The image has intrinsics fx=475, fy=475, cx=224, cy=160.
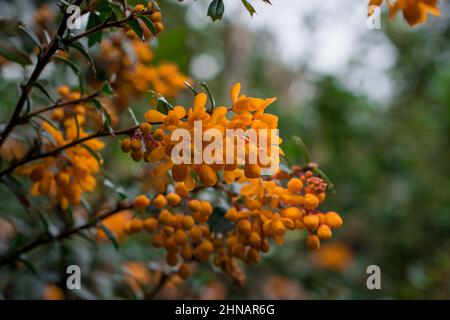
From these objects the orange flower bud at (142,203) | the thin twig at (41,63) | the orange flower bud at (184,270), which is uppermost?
the thin twig at (41,63)

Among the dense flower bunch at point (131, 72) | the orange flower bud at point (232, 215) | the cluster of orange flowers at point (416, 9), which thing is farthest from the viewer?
the dense flower bunch at point (131, 72)

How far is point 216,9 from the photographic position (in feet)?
2.79

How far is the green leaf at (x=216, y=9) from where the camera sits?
844 mm

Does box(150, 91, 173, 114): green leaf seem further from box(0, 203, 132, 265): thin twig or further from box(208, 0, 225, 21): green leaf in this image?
box(0, 203, 132, 265): thin twig

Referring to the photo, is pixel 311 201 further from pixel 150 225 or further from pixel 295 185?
pixel 150 225

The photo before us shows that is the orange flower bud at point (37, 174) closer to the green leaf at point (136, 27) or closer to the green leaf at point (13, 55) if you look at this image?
the green leaf at point (13, 55)

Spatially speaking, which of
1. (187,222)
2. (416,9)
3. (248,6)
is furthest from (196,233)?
(416,9)

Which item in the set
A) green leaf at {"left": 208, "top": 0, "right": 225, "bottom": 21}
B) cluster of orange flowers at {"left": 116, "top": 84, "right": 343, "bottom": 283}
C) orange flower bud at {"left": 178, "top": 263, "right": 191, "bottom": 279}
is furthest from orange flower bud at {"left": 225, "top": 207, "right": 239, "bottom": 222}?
green leaf at {"left": 208, "top": 0, "right": 225, "bottom": 21}

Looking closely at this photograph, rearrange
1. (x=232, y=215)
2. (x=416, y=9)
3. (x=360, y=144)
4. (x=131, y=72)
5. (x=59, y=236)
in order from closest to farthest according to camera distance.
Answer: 1. (x=416, y=9)
2. (x=232, y=215)
3. (x=59, y=236)
4. (x=131, y=72)
5. (x=360, y=144)

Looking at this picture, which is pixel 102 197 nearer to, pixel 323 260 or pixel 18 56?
pixel 18 56

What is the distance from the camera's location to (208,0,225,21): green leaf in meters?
0.84

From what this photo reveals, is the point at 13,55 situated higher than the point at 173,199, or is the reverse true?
the point at 13,55

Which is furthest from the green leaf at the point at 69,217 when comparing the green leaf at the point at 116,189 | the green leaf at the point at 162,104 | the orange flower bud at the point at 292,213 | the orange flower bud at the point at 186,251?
the orange flower bud at the point at 292,213
